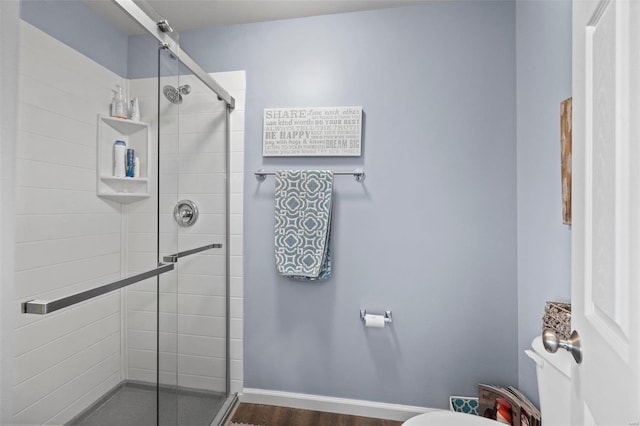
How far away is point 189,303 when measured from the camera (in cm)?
151

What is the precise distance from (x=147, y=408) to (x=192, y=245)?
27.0 inches

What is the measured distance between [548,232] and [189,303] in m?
1.69

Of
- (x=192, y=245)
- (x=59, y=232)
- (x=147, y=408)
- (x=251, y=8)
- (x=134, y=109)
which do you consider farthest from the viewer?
(x=251, y=8)

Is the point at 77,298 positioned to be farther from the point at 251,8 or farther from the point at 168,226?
the point at 251,8

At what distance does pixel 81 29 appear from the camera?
89 centimetres

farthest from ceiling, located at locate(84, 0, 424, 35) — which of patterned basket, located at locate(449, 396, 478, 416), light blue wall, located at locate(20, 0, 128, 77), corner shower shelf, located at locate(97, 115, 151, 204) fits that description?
patterned basket, located at locate(449, 396, 478, 416)

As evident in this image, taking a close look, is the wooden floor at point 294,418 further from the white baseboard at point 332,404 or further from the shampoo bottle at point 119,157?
the shampoo bottle at point 119,157

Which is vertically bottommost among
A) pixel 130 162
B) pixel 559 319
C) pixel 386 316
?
pixel 386 316

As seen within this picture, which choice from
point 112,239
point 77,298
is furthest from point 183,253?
point 77,298

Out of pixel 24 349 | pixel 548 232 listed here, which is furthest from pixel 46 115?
pixel 548 232

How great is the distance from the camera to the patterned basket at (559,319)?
0.98m

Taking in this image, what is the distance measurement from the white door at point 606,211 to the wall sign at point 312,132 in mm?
1150

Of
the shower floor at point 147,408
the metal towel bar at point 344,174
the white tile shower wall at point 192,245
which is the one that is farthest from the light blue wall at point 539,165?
the shower floor at point 147,408

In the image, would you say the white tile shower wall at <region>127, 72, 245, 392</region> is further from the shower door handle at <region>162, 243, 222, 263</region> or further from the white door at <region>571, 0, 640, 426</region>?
the white door at <region>571, 0, 640, 426</region>
